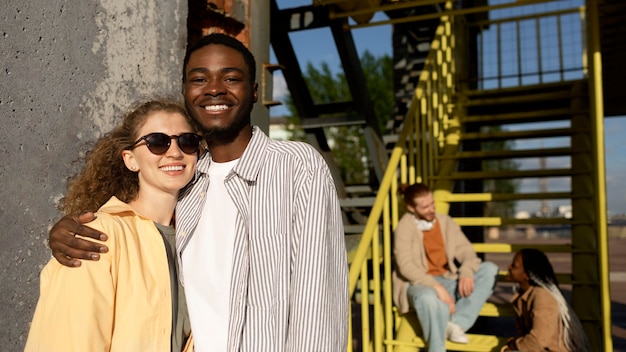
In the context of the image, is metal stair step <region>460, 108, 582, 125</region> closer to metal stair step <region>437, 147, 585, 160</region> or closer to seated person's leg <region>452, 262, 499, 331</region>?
metal stair step <region>437, 147, 585, 160</region>

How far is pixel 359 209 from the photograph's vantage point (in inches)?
256

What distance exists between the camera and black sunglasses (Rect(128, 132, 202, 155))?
5.06ft

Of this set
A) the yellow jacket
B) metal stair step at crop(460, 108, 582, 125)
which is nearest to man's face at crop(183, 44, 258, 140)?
the yellow jacket

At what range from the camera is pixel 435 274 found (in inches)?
163

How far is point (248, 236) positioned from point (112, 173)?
1.72 ft

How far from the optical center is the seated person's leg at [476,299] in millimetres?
3889

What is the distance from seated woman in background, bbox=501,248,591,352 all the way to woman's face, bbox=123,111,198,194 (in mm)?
2646

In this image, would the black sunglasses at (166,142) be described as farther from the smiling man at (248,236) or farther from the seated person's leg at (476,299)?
the seated person's leg at (476,299)

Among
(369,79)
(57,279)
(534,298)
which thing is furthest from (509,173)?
(369,79)

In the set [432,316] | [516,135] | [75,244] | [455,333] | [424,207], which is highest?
[516,135]

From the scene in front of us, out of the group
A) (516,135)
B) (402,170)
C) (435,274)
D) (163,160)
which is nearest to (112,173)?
(163,160)

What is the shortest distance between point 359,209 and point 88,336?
17.6 ft

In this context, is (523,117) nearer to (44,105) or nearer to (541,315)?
(541,315)

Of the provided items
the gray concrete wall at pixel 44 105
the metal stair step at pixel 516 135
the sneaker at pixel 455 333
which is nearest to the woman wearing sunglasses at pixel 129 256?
the gray concrete wall at pixel 44 105
